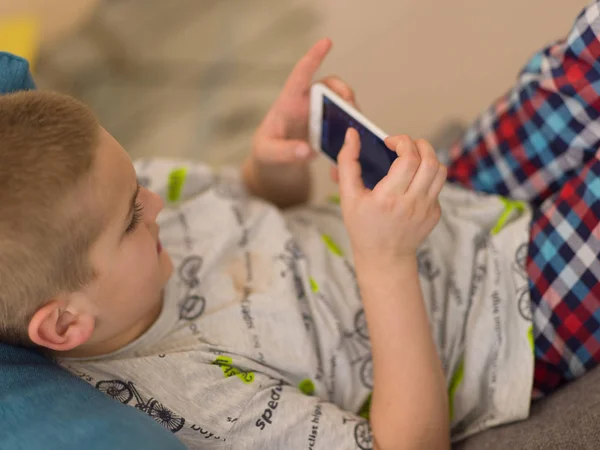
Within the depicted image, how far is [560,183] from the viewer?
2.64ft

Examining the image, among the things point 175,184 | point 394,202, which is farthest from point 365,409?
point 175,184

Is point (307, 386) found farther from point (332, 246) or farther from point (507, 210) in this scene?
point (507, 210)

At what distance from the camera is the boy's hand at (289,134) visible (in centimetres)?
80

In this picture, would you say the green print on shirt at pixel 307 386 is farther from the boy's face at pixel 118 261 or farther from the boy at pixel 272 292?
the boy's face at pixel 118 261

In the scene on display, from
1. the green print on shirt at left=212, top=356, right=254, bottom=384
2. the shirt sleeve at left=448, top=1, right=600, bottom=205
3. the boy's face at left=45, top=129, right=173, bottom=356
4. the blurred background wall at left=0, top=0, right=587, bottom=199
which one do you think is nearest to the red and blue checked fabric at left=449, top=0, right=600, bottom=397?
the shirt sleeve at left=448, top=1, right=600, bottom=205

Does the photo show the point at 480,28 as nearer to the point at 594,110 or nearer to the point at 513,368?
the point at 594,110

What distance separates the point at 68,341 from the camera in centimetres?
58

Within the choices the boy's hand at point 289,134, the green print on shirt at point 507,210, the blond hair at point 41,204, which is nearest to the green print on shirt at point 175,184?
the boy's hand at point 289,134

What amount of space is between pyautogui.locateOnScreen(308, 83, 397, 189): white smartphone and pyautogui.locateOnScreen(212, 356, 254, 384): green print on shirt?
0.85 feet

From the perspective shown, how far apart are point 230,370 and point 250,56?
1.12 metres

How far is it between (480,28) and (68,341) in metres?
1.18

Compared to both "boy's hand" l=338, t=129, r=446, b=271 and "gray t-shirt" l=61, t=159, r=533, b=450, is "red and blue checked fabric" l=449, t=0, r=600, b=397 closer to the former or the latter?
"gray t-shirt" l=61, t=159, r=533, b=450

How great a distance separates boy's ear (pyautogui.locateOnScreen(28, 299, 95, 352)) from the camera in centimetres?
55

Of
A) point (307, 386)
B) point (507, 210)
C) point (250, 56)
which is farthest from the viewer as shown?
point (250, 56)
